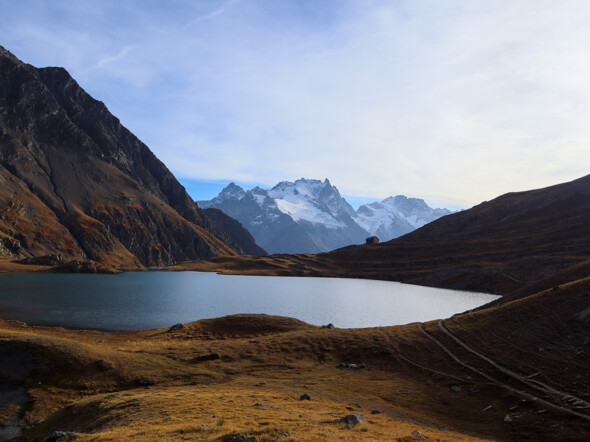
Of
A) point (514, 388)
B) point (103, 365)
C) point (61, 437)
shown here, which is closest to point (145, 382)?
point (103, 365)

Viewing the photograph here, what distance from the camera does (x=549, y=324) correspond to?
44.5 metres

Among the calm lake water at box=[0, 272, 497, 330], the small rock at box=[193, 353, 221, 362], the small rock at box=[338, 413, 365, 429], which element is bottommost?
the calm lake water at box=[0, 272, 497, 330]

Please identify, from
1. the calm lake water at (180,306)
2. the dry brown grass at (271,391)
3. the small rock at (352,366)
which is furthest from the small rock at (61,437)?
the calm lake water at (180,306)

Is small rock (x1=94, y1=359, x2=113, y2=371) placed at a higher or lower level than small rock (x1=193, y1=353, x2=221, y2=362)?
higher

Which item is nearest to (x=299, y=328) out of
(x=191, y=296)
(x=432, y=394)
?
(x=432, y=394)

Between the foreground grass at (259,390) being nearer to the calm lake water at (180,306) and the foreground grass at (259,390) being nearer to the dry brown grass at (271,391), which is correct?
the dry brown grass at (271,391)

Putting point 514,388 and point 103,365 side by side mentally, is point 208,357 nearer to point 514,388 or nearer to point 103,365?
point 103,365

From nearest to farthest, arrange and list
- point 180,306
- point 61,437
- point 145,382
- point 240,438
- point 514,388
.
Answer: point 240,438 < point 61,437 < point 514,388 < point 145,382 < point 180,306

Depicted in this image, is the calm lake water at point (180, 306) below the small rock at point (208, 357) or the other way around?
below

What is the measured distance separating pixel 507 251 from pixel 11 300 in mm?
202003

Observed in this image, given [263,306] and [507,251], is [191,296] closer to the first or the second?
[263,306]

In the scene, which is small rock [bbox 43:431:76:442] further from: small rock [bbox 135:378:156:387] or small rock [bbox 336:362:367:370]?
small rock [bbox 336:362:367:370]

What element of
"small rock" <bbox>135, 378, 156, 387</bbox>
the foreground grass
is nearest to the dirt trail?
the foreground grass

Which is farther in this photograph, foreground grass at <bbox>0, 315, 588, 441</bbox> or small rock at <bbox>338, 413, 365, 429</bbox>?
foreground grass at <bbox>0, 315, 588, 441</bbox>
